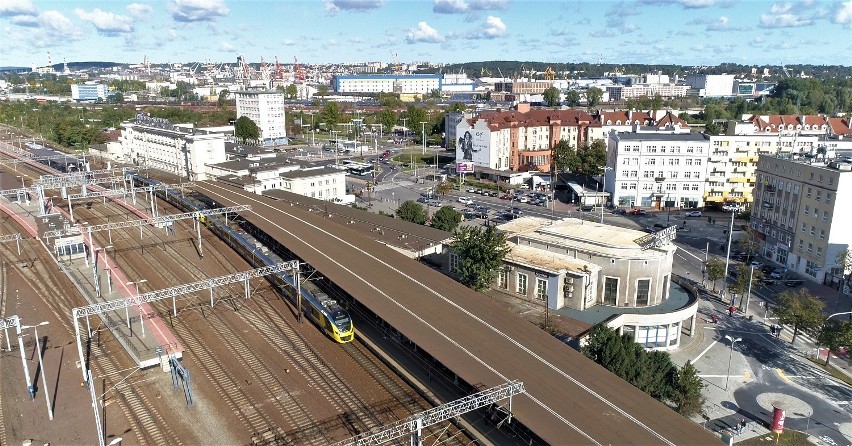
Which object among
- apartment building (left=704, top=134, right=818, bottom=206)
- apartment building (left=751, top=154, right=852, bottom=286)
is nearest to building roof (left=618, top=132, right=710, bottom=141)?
apartment building (left=704, top=134, right=818, bottom=206)

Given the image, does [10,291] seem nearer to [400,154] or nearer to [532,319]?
[532,319]

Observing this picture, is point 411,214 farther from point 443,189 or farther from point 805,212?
point 805,212

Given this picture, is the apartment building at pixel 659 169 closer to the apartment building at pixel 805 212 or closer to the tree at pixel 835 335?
the apartment building at pixel 805 212

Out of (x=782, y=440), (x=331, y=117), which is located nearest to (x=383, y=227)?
(x=782, y=440)

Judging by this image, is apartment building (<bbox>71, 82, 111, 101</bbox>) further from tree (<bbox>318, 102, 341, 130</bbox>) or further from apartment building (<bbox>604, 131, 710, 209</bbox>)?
apartment building (<bbox>604, 131, 710, 209</bbox>)

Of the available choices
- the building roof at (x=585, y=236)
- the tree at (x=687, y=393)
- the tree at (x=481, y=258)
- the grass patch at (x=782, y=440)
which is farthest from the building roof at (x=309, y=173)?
the grass patch at (x=782, y=440)

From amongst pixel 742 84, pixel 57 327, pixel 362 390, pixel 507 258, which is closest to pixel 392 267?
pixel 507 258
